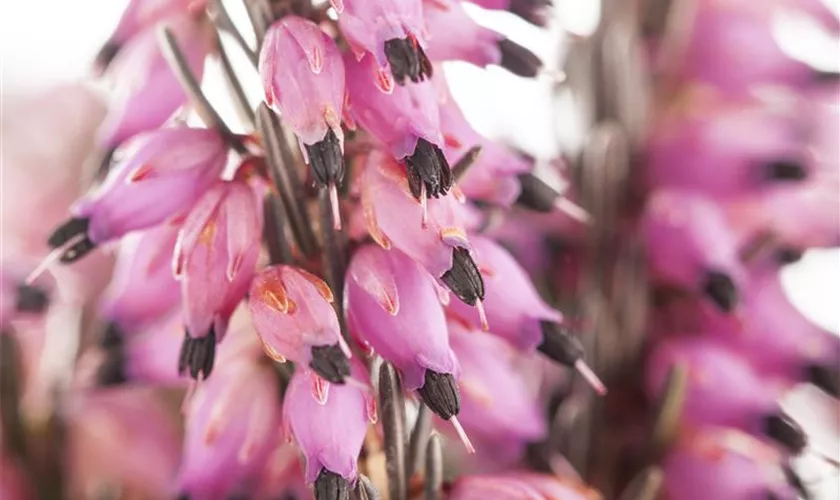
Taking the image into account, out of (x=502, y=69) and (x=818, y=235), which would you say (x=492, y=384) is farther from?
(x=818, y=235)

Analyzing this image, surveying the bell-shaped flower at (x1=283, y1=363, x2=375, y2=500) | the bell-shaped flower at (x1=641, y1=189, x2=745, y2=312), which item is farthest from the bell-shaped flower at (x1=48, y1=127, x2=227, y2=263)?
the bell-shaped flower at (x1=641, y1=189, x2=745, y2=312)

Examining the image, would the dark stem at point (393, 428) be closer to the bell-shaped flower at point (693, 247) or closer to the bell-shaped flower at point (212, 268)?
the bell-shaped flower at point (212, 268)

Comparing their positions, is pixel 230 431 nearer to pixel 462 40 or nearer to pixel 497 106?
pixel 462 40

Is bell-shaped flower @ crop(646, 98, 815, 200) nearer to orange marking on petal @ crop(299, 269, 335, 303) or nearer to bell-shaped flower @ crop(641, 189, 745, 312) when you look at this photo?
bell-shaped flower @ crop(641, 189, 745, 312)

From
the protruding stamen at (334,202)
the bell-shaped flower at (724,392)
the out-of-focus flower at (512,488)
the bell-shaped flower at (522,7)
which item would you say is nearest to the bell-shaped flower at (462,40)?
Answer: the bell-shaped flower at (522,7)

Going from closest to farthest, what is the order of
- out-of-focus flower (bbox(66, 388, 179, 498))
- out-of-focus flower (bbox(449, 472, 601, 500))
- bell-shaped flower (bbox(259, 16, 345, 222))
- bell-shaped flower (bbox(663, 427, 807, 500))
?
bell-shaped flower (bbox(259, 16, 345, 222))
out-of-focus flower (bbox(449, 472, 601, 500))
bell-shaped flower (bbox(663, 427, 807, 500))
out-of-focus flower (bbox(66, 388, 179, 498))

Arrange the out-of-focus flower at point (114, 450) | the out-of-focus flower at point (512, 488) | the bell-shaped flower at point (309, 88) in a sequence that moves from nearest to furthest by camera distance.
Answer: the bell-shaped flower at point (309, 88) < the out-of-focus flower at point (512, 488) < the out-of-focus flower at point (114, 450)

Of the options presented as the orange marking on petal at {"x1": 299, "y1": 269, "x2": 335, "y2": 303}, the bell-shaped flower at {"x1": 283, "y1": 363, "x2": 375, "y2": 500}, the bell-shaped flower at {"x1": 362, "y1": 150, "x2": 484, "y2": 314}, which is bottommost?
the bell-shaped flower at {"x1": 283, "y1": 363, "x2": 375, "y2": 500}
